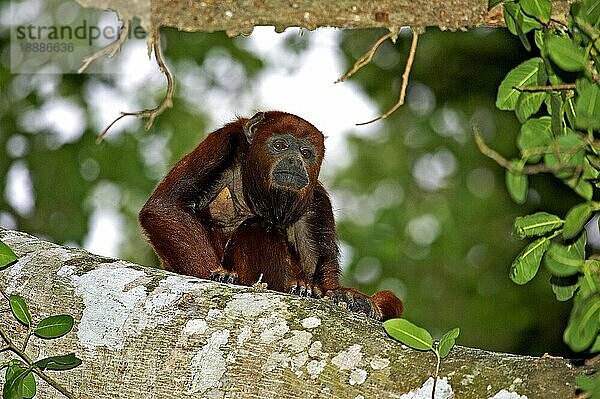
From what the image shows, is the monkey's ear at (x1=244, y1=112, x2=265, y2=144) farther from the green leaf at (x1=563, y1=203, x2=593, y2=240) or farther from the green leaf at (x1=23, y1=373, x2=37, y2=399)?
the green leaf at (x1=563, y1=203, x2=593, y2=240)

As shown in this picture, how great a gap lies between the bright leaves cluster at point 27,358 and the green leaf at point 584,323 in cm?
169

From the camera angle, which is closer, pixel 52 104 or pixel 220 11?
pixel 220 11

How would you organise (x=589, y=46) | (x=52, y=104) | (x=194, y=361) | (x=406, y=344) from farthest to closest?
1. (x=52, y=104)
2. (x=194, y=361)
3. (x=406, y=344)
4. (x=589, y=46)

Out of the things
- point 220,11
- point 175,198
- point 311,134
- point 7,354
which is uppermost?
point 220,11

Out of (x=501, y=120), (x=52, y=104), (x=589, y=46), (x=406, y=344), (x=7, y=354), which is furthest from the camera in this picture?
(x=501, y=120)

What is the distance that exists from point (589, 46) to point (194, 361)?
168 centimetres

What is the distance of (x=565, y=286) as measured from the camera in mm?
3025

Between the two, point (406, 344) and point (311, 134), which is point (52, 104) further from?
point (406, 344)

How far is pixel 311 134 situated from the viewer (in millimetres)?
5645

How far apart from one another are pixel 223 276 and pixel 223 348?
147 centimetres

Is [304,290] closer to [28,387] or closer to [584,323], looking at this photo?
[28,387]

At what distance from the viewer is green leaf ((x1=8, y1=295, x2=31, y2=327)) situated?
3141 mm

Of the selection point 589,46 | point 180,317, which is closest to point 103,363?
point 180,317

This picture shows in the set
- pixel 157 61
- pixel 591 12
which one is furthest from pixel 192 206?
pixel 591 12
